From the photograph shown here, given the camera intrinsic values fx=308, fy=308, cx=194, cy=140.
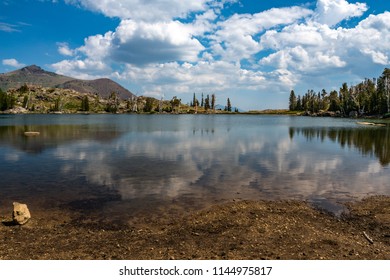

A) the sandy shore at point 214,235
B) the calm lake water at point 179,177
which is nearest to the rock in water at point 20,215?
the sandy shore at point 214,235

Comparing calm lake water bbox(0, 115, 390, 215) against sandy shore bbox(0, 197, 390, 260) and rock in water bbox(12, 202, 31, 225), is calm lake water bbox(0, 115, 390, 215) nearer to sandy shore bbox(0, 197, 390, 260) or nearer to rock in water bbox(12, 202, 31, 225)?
sandy shore bbox(0, 197, 390, 260)

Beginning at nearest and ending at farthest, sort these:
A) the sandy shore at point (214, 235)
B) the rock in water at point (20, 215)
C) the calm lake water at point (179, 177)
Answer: the sandy shore at point (214, 235), the rock in water at point (20, 215), the calm lake water at point (179, 177)

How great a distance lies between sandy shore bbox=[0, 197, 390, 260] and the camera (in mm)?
17453

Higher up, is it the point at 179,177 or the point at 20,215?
the point at 20,215

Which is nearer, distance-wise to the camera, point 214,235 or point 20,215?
point 214,235

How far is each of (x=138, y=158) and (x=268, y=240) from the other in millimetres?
36685

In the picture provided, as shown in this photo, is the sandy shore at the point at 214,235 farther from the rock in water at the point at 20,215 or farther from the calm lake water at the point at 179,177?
the calm lake water at the point at 179,177

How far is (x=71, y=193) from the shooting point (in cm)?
3138

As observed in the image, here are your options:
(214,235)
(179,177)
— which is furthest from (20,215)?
(179,177)

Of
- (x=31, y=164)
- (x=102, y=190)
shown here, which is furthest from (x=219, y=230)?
(x=31, y=164)

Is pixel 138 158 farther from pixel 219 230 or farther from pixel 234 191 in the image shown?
pixel 219 230

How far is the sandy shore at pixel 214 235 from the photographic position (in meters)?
17.5

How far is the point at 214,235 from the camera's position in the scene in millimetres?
20469

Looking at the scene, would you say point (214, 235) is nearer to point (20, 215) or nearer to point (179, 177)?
point (20, 215)
